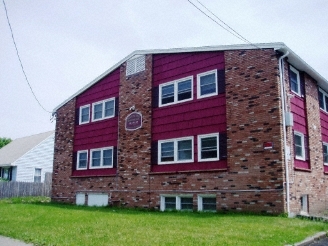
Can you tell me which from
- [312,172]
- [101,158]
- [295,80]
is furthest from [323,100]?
[101,158]

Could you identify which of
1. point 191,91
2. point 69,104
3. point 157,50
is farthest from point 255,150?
point 69,104

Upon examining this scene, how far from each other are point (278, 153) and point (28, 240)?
336 inches

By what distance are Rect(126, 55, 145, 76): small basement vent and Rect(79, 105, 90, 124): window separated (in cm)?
400

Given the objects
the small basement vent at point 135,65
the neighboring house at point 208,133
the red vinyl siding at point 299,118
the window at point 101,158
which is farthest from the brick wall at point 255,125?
the window at point 101,158

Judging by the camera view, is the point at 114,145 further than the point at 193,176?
Yes

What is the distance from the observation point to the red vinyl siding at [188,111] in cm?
1437

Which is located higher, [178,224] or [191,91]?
[191,91]

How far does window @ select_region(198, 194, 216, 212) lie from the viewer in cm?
1396

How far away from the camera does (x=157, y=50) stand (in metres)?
17.1

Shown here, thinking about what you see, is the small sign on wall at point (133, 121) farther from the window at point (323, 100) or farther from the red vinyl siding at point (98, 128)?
the window at point (323, 100)

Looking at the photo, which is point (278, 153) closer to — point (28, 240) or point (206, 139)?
point (206, 139)

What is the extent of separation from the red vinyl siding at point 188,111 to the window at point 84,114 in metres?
5.69

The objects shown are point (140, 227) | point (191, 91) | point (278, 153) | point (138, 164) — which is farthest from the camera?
point (138, 164)

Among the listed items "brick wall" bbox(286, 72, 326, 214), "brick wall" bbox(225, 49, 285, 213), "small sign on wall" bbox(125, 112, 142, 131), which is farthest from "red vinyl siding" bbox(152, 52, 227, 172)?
"brick wall" bbox(286, 72, 326, 214)
